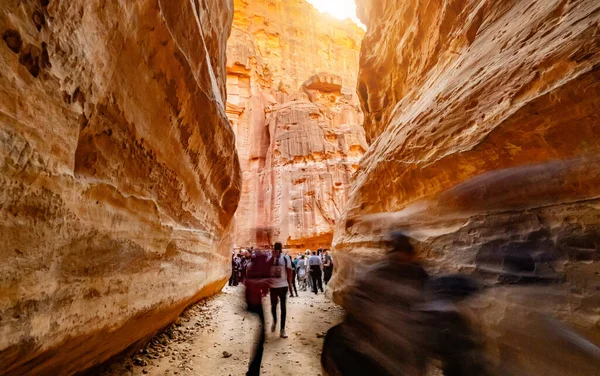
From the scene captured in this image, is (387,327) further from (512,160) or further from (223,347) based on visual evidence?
(223,347)

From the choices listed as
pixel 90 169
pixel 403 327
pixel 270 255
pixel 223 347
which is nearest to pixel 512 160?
pixel 403 327

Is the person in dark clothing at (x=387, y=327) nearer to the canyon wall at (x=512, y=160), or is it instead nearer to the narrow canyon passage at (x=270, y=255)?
the narrow canyon passage at (x=270, y=255)

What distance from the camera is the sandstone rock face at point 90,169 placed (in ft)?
4.28

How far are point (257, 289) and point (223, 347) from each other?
1.37 m

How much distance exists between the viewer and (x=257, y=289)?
3.01 m

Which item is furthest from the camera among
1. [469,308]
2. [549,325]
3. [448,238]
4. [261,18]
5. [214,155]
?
[261,18]

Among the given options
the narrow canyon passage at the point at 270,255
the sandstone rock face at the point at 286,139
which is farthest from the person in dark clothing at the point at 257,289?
the sandstone rock face at the point at 286,139

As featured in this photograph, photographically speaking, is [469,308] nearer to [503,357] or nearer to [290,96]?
[503,357]

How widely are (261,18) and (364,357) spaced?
1628 inches

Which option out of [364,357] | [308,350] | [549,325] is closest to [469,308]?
[549,325]

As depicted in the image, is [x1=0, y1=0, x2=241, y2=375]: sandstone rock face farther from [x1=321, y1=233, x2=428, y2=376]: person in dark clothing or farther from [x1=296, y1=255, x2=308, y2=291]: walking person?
[x1=296, y1=255, x2=308, y2=291]: walking person

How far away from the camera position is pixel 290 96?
2659 centimetres

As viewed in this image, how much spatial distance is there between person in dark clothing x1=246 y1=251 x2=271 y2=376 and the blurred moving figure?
1.03 metres

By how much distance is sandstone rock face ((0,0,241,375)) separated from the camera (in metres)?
1.30
